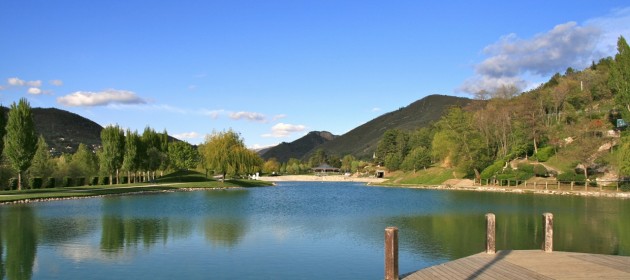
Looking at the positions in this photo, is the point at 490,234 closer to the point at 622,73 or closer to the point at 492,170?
the point at 622,73

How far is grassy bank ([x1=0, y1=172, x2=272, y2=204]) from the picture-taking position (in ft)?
169

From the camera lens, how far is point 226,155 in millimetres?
89125

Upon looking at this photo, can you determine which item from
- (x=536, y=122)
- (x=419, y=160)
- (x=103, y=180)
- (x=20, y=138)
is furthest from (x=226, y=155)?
(x=536, y=122)

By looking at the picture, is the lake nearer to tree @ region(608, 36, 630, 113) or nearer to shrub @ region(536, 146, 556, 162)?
tree @ region(608, 36, 630, 113)

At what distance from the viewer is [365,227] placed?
30.6 metres

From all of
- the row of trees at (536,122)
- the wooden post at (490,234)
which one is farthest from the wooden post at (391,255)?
the row of trees at (536,122)

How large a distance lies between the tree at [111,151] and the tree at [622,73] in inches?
3148

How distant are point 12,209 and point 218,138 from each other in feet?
171

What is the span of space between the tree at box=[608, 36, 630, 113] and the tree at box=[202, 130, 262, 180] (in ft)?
199

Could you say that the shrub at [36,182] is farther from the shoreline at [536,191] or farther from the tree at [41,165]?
the shoreline at [536,191]

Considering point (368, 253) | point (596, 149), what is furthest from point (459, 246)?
point (596, 149)

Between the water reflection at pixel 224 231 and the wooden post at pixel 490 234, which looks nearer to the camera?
the wooden post at pixel 490 234

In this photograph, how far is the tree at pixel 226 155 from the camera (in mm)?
89062

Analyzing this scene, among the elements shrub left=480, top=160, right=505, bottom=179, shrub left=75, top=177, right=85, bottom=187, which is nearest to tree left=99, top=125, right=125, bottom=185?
shrub left=75, top=177, right=85, bottom=187
